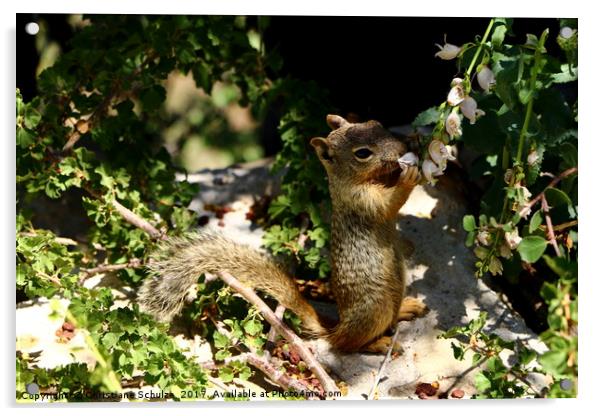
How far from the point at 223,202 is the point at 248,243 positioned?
309 millimetres

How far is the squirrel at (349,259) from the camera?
7.02ft

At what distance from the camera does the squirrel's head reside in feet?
6.93

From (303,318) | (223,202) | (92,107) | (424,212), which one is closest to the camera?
(303,318)

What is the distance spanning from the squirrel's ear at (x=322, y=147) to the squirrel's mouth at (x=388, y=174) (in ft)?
0.46

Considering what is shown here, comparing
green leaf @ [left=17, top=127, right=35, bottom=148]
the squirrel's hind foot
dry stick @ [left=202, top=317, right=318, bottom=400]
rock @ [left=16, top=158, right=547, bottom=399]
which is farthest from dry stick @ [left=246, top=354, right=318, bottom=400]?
green leaf @ [left=17, top=127, right=35, bottom=148]

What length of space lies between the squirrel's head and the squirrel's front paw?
67 mm

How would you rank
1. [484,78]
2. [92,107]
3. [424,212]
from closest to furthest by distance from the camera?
[484,78], [92,107], [424,212]

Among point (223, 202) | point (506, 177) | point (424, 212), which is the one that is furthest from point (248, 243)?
point (506, 177)

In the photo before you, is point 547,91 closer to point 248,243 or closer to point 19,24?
point 248,243

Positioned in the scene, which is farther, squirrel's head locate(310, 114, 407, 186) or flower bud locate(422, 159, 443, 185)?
squirrel's head locate(310, 114, 407, 186)

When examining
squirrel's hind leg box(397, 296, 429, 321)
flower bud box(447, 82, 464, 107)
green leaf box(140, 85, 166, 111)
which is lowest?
squirrel's hind leg box(397, 296, 429, 321)

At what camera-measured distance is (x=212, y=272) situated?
2.25m

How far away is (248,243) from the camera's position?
2574 millimetres

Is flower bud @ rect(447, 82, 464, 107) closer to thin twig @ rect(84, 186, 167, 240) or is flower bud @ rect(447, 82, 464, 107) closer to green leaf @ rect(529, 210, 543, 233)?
green leaf @ rect(529, 210, 543, 233)
